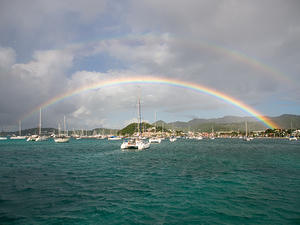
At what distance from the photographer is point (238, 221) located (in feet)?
35.3

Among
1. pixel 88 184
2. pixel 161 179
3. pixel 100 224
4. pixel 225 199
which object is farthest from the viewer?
pixel 161 179

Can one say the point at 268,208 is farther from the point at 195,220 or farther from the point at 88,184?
the point at 88,184

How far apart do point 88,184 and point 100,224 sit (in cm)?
977

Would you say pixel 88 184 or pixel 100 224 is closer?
pixel 100 224

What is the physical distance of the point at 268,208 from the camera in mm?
12828

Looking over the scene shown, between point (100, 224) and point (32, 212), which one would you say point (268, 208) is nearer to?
point (100, 224)

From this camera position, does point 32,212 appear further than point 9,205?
No

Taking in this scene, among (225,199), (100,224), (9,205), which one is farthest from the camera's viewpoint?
(225,199)

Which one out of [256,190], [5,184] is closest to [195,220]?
[256,190]

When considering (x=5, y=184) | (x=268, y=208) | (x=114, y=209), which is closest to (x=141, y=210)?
(x=114, y=209)

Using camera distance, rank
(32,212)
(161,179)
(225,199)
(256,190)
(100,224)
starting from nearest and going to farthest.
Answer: (100,224), (32,212), (225,199), (256,190), (161,179)

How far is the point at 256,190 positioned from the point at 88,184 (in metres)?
14.4

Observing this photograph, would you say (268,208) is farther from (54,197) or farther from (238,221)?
(54,197)

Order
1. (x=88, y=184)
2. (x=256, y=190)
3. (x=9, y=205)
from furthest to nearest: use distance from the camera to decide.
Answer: (x=88, y=184), (x=256, y=190), (x=9, y=205)
